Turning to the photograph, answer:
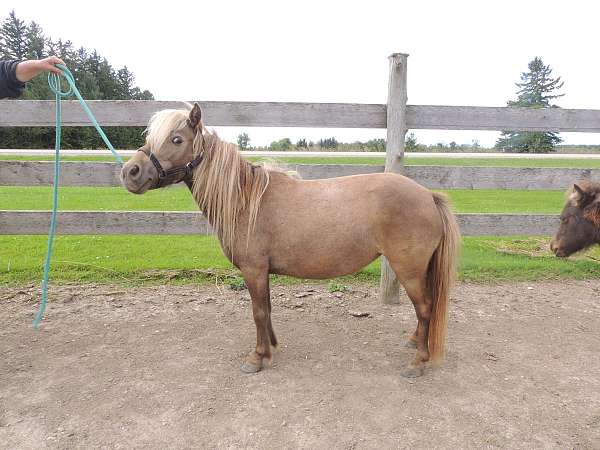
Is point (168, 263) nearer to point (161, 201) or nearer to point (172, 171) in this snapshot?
point (172, 171)

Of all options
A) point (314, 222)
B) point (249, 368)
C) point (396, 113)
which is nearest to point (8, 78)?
point (314, 222)

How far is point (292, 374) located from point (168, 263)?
9.54 feet

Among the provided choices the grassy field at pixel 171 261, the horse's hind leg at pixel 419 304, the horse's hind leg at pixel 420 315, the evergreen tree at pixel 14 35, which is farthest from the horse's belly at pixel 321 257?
the evergreen tree at pixel 14 35

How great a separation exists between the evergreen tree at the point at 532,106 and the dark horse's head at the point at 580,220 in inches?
42.5

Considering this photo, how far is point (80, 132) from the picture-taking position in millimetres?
24688

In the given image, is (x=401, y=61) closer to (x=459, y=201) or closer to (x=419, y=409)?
(x=419, y=409)

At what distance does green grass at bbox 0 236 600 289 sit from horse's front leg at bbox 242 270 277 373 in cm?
160

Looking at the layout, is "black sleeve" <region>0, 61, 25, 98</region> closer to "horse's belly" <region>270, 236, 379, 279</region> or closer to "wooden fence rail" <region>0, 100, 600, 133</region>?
"wooden fence rail" <region>0, 100, 600, 133</region>

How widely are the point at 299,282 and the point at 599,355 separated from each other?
3055 mm

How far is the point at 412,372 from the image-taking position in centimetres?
288

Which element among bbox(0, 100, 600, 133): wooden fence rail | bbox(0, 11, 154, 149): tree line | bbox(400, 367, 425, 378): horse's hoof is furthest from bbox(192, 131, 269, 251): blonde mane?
bbox(0, 11, 154, 149): tree line

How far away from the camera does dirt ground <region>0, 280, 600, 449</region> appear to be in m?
2.24

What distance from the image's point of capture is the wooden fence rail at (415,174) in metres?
3.96

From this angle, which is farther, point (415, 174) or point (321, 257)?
point (415, 174)
